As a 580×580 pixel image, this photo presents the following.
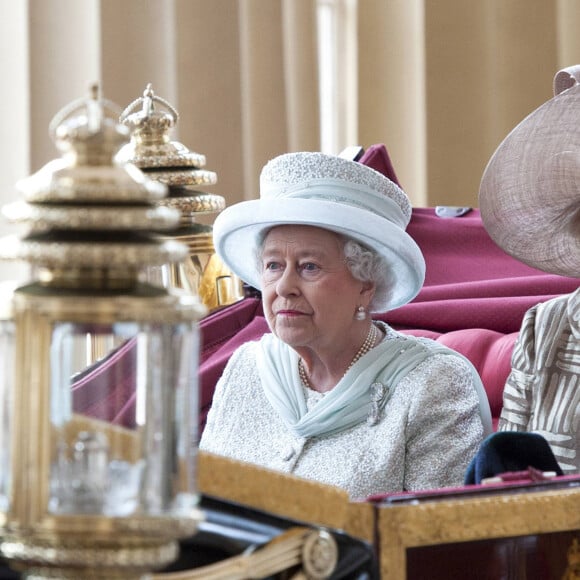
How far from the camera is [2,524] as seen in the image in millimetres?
1019

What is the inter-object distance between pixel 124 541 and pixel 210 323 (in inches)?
72.1

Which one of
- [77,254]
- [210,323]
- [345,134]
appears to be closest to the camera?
[77,254]

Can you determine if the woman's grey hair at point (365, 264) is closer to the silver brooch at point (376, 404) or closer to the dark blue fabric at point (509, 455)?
the silver brooch at point (376, 404)

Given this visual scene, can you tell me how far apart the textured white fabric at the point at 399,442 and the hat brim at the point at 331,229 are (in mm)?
157

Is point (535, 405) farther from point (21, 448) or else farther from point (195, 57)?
point (195, 57)

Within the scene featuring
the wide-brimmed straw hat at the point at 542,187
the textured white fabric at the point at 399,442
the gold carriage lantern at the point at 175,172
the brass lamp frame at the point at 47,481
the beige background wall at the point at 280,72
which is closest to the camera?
the brass lamp frame at the point at 47,481

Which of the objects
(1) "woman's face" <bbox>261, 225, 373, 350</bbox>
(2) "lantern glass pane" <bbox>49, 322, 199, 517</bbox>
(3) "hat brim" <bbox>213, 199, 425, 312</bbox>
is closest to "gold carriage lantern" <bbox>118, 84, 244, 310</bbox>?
(3) "hat brim" <bbox>213, 199, 425, 312</bbox>

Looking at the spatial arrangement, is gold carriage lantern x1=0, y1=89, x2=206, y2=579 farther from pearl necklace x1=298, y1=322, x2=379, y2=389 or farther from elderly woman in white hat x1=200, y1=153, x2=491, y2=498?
pearl necklace x1=298, y1=322, x2=379, y2=389

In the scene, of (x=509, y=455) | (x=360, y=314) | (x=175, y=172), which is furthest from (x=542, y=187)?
(x=175, y=172)

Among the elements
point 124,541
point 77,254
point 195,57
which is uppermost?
point 195,57

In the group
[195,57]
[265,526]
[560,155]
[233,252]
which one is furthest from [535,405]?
[195,57]

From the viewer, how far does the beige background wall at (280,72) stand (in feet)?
13.0

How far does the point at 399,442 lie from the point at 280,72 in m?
2.76

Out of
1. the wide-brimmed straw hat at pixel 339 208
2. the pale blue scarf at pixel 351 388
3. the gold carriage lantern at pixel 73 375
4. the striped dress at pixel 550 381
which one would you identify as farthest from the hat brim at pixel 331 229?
the gold carriage lantern at pixel 73 375
